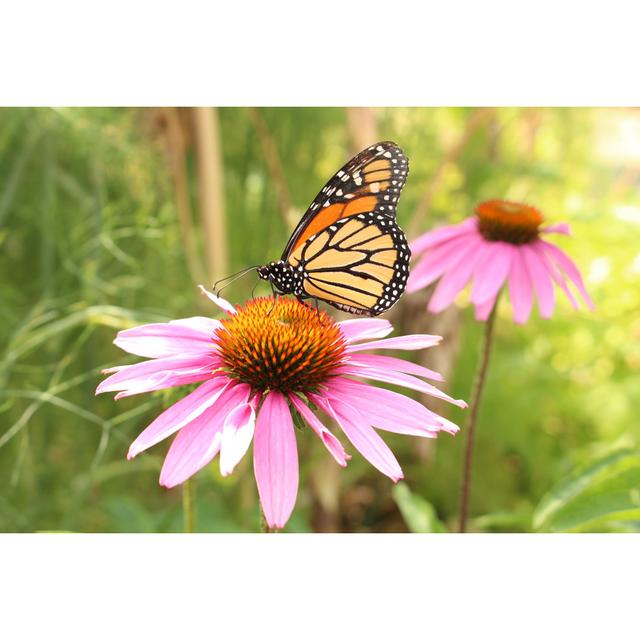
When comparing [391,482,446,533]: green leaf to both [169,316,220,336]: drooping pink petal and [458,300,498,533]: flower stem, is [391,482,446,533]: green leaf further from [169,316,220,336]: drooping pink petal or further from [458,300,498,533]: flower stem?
[169,316,220,336]: drooping pink petal

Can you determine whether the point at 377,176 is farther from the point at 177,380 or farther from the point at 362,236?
the point at 177,380

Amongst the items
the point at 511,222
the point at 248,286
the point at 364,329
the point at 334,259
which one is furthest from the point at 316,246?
the point at 248,286

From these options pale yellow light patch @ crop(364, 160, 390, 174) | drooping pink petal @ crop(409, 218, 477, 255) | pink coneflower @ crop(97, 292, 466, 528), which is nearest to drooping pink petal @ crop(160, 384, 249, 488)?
pink coneflower @ crop(97, 292, 466, 528)

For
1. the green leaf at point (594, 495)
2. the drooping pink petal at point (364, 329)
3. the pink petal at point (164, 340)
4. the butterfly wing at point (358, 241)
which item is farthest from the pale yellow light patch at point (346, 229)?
the green leaf at point (594, 495)

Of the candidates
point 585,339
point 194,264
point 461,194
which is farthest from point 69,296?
point 585,339
